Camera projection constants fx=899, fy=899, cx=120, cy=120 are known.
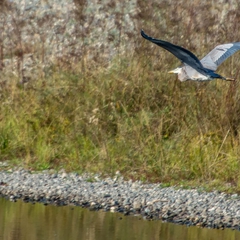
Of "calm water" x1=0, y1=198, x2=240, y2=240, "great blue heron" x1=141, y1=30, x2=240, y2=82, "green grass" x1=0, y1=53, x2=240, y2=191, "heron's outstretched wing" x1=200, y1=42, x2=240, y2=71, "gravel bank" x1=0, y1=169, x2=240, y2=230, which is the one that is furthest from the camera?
"green grass" x1=0, y1=53, x2=240, y2=191

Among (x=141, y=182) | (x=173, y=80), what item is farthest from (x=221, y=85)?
(x=141, y=182)

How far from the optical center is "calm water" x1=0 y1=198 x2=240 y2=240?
7309 mm

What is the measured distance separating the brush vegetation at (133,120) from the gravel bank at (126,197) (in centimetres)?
29

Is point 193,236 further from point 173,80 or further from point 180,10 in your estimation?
point 180,10

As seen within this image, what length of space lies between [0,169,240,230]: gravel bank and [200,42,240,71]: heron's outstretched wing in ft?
4.07

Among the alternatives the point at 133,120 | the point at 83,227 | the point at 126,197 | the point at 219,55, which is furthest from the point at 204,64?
the point at 83,227

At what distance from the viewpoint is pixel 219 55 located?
876cm

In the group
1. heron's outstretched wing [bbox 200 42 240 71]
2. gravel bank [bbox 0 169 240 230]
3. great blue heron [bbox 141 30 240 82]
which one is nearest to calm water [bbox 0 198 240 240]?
gravel bank [bbox 0 169 240 230]

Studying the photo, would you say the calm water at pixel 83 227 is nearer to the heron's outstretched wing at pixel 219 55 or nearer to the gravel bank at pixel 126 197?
the gravel bank at pixel 126 197

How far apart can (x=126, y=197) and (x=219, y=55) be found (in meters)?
1.68

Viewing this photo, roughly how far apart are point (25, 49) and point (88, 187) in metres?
3.30

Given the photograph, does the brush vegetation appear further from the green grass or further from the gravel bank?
the gravel bank

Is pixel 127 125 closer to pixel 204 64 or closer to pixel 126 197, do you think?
pixel 204 64

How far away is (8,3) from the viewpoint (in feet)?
38.1
